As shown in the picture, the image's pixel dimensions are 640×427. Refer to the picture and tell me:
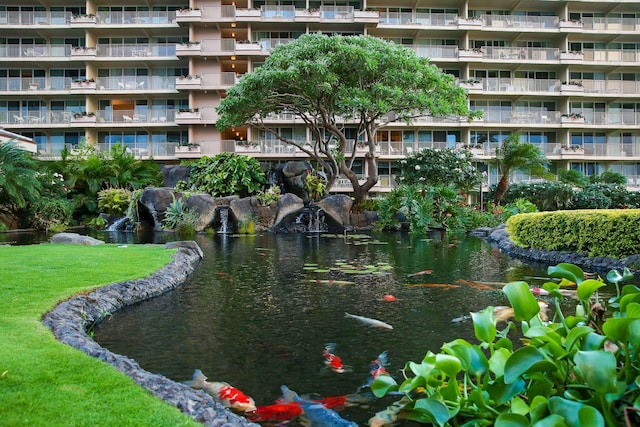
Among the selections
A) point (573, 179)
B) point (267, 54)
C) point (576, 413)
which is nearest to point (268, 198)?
point (267, 54)

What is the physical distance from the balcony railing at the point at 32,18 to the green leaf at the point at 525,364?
41.1m

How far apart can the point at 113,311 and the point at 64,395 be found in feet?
12.2

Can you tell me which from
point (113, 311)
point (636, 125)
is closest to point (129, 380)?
point (113, 311)

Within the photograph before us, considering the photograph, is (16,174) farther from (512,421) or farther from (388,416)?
(512,421)

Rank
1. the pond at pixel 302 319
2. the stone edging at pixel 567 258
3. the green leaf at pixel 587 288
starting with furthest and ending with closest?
the stone edging at pixel 567 258
the pond at pixel 302 319
the green leaf at pixel 587 288

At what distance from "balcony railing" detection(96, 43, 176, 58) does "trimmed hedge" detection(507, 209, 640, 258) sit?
29545 millimetres

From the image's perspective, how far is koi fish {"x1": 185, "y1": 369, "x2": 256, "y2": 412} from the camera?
4009 millimetres

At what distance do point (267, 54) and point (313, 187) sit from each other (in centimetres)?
1244

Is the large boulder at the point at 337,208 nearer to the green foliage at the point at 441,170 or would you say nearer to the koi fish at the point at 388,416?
the green foliage at the point at 441,170

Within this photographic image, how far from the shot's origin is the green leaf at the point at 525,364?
2.60 meters

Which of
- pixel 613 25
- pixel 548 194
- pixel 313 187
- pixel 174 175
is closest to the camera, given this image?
pixel 313 187

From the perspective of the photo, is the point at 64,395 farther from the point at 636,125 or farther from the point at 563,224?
the point at 636,125

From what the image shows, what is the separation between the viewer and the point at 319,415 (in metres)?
3.84

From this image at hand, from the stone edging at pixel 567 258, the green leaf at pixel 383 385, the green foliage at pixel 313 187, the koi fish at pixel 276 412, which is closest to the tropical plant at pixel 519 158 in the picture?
the green foliage at pixel 313 187
